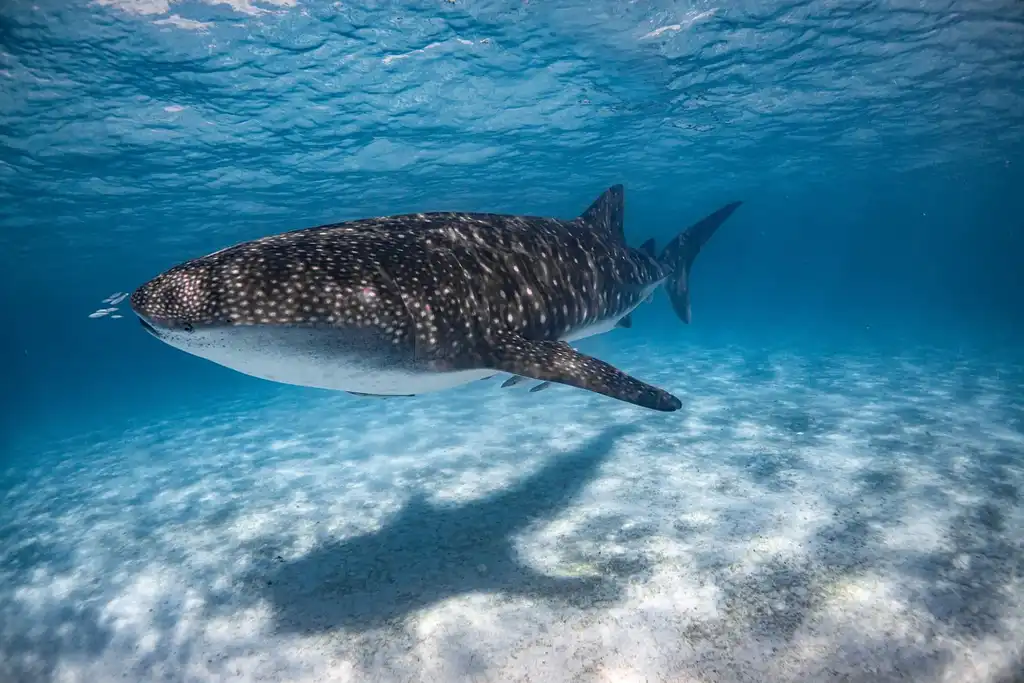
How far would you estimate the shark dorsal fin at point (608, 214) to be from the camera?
8102mm

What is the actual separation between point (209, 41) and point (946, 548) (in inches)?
749

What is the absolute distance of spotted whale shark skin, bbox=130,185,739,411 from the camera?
3318mm

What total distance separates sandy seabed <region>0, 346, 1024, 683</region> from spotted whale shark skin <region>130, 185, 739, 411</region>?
6.69 feet

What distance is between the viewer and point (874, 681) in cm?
379

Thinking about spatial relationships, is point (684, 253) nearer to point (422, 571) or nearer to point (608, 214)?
point (608, 214)

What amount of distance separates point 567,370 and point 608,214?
448 cm

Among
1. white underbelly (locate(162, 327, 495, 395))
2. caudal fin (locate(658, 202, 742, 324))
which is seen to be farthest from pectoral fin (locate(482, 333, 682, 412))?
caudal fin (locate(658, 202, 742, 324))

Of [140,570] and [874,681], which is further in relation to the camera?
[140,570]

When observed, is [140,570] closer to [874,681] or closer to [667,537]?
[667,537]

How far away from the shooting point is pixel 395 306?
3955 mm

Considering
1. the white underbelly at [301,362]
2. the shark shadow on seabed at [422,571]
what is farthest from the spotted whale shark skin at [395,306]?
the shark shadow on seabed at [422,571]

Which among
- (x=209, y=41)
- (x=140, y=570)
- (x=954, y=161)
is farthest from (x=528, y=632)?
(x=954, y=161)

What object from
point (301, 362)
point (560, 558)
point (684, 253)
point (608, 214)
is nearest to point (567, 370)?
point (301, 362)

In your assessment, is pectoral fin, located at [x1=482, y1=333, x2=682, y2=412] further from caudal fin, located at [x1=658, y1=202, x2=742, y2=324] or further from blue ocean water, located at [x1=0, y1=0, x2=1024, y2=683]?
caudal fin, located at [x1=658, y1=202, x2=742, y2=324]
